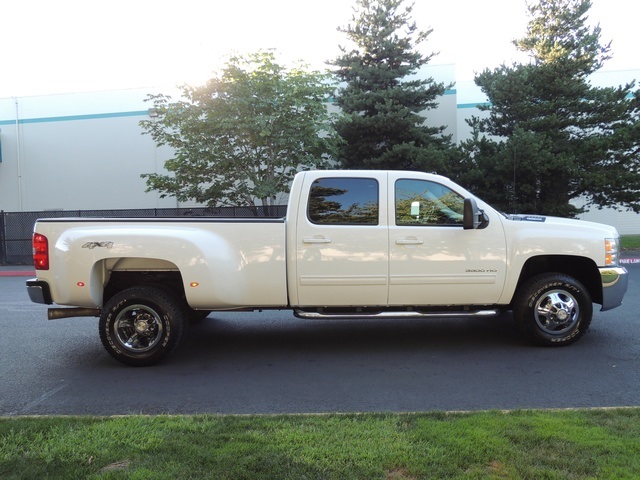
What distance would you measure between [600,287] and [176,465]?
509 centimetres

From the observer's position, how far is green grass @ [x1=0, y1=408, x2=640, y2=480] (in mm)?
3055

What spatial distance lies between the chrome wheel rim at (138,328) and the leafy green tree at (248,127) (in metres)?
11.4

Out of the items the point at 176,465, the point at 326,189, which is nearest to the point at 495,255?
the point at 326,189

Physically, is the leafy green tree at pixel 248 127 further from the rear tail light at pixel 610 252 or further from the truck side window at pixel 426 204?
the rear tail light at pixel 610 252

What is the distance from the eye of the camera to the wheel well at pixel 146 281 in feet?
19.8

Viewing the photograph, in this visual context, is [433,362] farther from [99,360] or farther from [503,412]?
[99,360]

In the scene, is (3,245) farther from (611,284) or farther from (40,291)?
Result: (611,284)

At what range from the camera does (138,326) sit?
5.73 metres

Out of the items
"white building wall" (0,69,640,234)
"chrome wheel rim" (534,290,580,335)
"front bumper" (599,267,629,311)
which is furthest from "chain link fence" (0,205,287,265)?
"front bumper" (599,267,629,311)

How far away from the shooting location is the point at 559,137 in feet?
60.9

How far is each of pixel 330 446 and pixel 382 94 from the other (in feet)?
58.0

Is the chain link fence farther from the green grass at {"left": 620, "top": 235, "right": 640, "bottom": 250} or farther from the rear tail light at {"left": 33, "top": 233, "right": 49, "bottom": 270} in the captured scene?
the rear tail light at {"left": 33, "top": 233, "right": 49, "bottom": 270}

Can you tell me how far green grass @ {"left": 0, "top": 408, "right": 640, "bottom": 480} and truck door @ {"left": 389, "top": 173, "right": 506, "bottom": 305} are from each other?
79.4 inches

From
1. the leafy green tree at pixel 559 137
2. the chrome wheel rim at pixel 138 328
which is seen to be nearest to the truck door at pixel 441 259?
the chrome wheel rim at pixel 138 328
